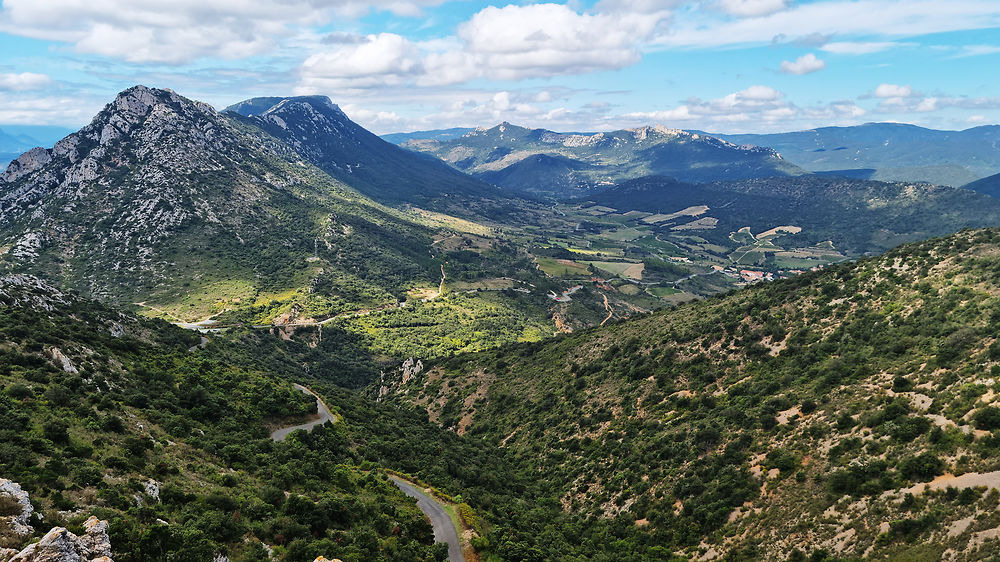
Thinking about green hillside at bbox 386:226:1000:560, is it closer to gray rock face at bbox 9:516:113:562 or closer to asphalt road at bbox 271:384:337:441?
asphalt road at bbox 271:384:337:441

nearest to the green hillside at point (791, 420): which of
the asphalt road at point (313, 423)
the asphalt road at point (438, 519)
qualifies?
the asphalt road at point (438, 519)

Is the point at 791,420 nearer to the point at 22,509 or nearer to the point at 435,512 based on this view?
the point at 435,512

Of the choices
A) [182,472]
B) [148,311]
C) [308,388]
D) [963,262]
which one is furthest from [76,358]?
[148,311]

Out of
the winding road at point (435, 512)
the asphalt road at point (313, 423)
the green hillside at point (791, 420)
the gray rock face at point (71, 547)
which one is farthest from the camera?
the asphalt road at point (313, 423)

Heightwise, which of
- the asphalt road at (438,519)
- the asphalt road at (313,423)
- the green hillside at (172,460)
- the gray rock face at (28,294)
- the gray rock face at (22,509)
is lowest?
the asphalt road at (438,519)

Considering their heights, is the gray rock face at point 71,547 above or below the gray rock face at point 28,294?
below

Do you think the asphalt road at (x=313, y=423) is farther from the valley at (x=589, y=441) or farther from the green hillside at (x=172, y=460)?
the green hillside at (x=172, y=460)

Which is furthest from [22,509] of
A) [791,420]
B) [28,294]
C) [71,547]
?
[28,294]
